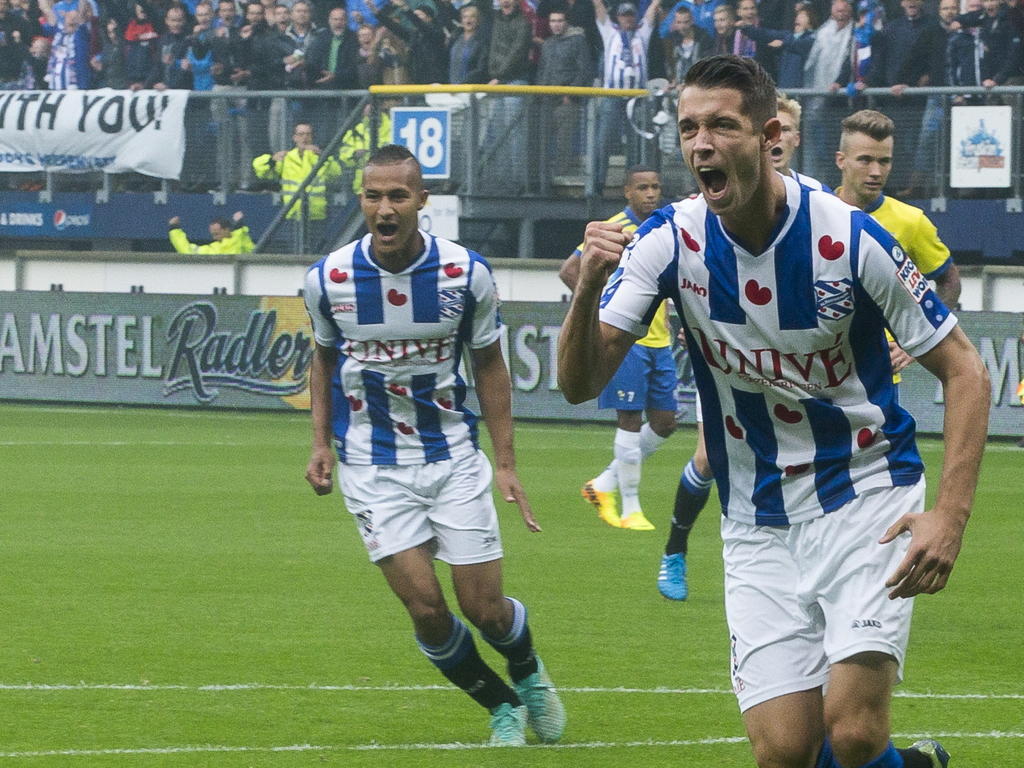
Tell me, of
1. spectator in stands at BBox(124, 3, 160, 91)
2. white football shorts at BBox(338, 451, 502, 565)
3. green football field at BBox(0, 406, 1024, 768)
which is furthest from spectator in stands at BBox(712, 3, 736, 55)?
white football shorts at BBox(338, 451, 502, 565)

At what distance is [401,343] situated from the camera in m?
6.36

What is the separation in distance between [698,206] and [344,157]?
16.7 meters

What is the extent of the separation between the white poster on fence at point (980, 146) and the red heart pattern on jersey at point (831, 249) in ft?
45.3

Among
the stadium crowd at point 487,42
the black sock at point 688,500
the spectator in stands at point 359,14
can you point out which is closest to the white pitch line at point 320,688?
the black sock at point 688,500

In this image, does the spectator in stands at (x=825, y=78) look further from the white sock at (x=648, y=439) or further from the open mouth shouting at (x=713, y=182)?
the open mouth shouting at (x=713, y=182)

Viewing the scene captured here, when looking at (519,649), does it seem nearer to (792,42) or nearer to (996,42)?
(996,42)

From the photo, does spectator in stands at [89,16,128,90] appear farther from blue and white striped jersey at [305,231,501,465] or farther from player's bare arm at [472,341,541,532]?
player's bare arm at [472,341,541,532]

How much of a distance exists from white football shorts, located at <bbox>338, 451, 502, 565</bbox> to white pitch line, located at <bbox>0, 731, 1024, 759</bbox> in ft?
2.00

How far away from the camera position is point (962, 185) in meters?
17.7

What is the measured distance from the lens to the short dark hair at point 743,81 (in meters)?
3.98

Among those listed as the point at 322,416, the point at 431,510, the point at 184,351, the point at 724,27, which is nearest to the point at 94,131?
the point at 184,351

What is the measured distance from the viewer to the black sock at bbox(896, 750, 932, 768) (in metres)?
4.70

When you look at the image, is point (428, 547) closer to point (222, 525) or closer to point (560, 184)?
point (222, 525)

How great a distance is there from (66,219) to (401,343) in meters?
17.1
